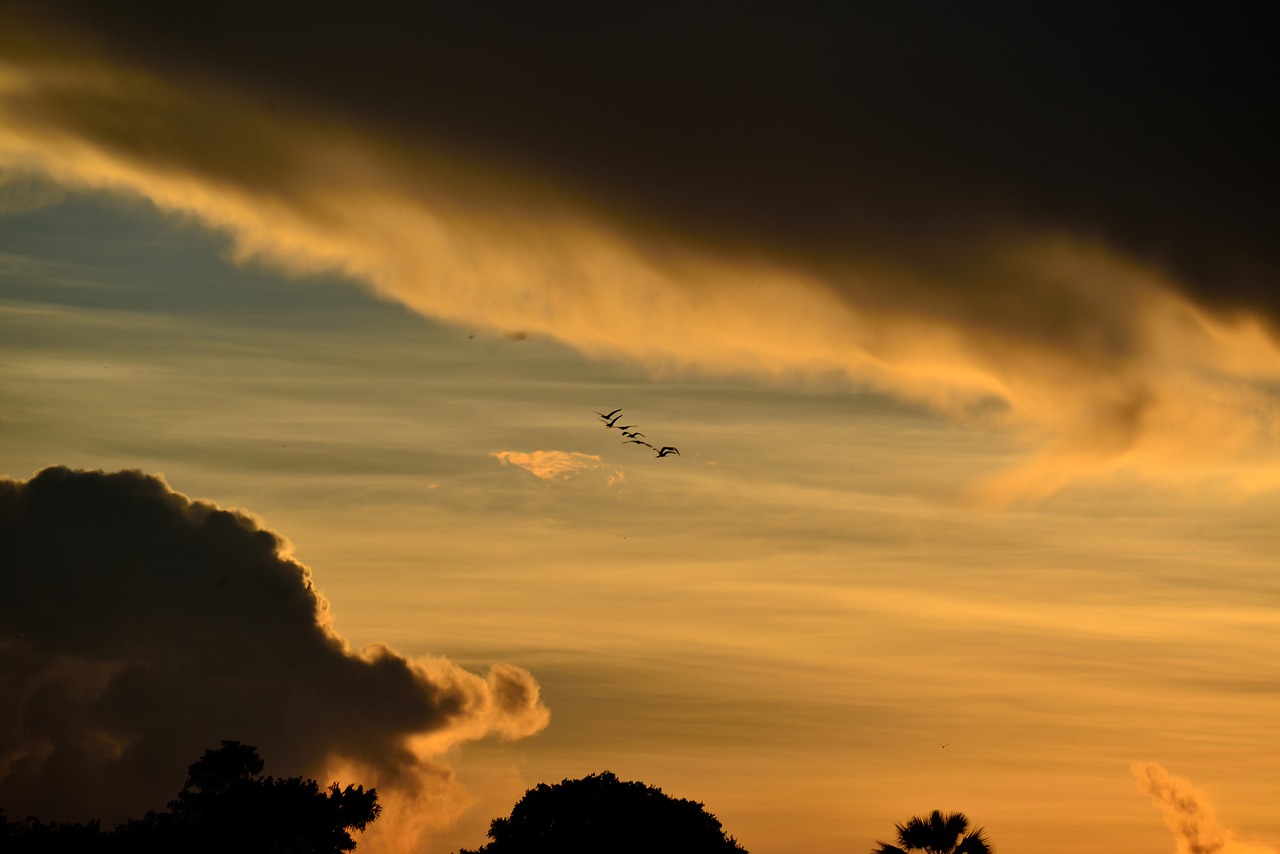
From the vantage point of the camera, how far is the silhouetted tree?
101750mm

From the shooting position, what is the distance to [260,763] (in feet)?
308

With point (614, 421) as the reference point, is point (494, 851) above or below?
below

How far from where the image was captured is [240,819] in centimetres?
9144

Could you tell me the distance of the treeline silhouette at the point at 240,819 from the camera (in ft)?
294

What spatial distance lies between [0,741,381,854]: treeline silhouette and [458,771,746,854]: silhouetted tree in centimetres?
1250

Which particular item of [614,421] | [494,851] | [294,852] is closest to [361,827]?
[294,852]

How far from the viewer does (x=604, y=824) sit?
4035 inches

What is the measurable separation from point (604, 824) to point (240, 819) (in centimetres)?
2322

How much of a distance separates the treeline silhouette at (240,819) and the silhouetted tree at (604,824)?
1250 centimetres

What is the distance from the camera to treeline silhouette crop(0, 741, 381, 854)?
89.5 m

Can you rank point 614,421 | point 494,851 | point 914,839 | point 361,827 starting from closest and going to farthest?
1. point 614,421
2. point 914,839
3. point 361,827
4. point 494,851

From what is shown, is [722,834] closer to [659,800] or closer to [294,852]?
[659,800]

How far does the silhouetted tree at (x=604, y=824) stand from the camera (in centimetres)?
10175

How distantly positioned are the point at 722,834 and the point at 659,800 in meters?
4.54
